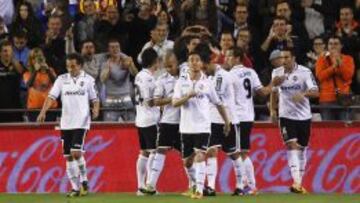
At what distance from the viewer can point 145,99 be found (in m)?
20.9

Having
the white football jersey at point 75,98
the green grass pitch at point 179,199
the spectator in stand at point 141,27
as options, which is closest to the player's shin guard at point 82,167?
the green grass pitch at point 179,199

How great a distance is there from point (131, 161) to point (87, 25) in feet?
10.6

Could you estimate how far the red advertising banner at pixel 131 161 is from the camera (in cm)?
2331

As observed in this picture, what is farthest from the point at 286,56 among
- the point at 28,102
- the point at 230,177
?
the point at 28,102

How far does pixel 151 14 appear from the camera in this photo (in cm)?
2492

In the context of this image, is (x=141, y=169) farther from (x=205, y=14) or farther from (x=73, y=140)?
(x=205, y=14)

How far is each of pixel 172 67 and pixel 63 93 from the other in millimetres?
1962

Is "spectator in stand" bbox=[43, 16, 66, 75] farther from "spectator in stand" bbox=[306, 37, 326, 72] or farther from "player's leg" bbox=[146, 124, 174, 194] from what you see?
"spectator in stand" bbox=[306, 37, 326, 72]

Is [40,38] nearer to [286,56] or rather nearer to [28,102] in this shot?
[28,102]

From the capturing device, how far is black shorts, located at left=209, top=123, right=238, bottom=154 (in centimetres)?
2006

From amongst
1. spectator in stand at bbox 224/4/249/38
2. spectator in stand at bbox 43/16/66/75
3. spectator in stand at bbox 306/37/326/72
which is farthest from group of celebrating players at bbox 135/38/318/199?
spectator in stand at bbox 43/16/66/75

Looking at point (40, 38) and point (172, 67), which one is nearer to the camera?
point (172, 67)

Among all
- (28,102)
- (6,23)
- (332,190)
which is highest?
(6,23)

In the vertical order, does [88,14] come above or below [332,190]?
above
